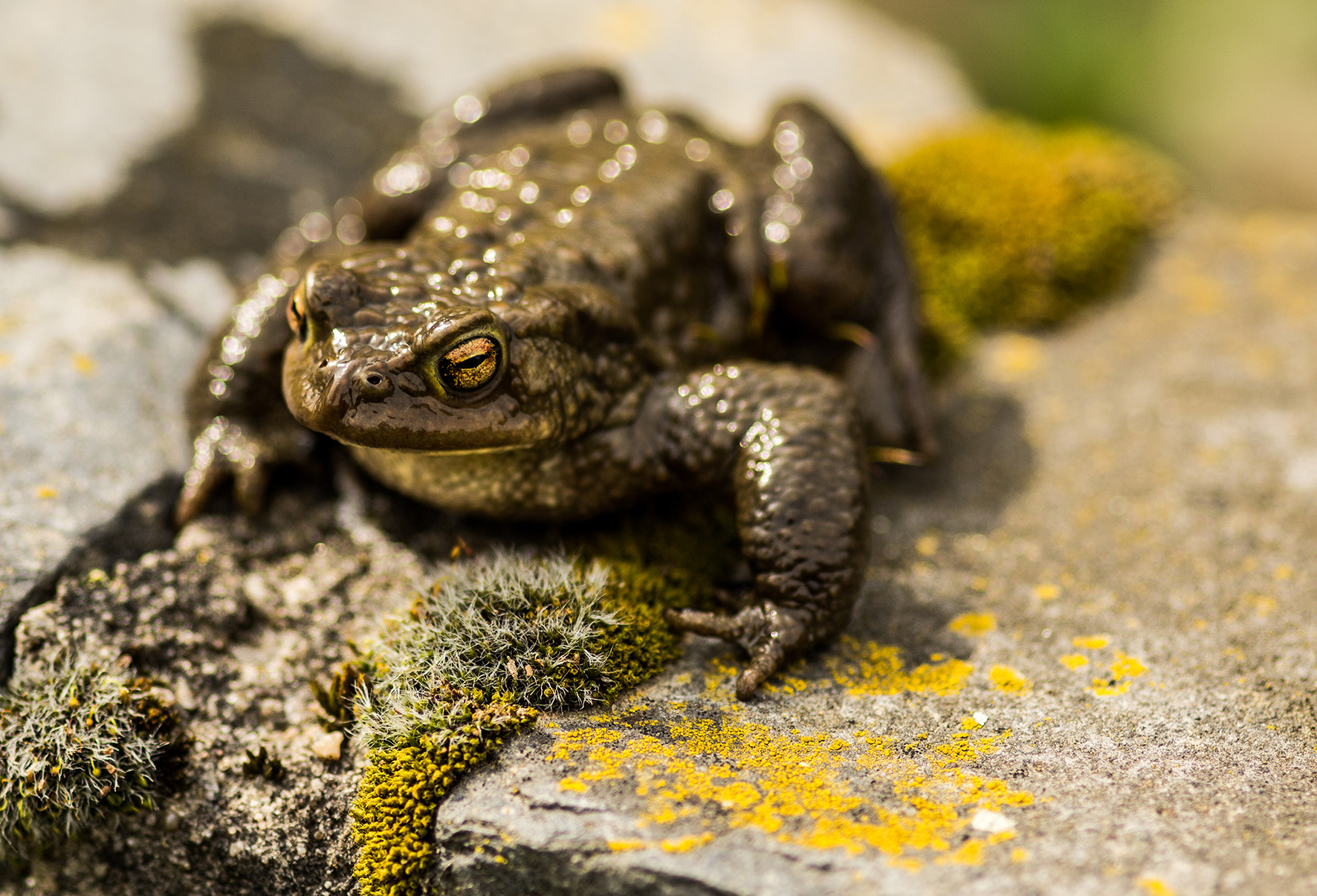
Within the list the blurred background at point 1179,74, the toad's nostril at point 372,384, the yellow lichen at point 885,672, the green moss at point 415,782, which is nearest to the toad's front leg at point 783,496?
the yellow lichen at point 885,672

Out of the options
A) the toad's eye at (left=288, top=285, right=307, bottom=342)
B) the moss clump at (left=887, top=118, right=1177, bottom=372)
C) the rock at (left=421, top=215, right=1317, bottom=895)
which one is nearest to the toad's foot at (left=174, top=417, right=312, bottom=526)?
the toad's eye at (left=288, top=285, right=307, bottom=342)

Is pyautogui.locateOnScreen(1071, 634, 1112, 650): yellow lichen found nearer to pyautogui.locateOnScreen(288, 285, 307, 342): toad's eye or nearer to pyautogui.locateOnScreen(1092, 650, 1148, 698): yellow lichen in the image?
pyautogui.locateOnScreen(1092, 650, 1148, 698): yellow lichen

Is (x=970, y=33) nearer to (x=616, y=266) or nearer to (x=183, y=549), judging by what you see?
(x=616, y=266)

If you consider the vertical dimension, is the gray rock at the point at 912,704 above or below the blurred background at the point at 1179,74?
below

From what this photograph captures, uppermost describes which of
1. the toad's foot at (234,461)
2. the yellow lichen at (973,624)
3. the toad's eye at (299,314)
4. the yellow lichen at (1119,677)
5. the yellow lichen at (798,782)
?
the toad's eye at (299,314)

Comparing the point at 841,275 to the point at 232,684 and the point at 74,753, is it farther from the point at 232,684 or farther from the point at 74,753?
the point at 74,753

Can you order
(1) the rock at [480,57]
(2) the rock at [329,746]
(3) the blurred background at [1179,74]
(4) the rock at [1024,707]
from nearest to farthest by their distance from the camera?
(4) the rock at [1024,707]
(2) the rock at [329,746]
(1) the rock at [480,57]
(3) the blurred background at [1179,74]

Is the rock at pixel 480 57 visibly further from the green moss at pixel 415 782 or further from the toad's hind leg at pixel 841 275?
the green moss at pixel 415 782
